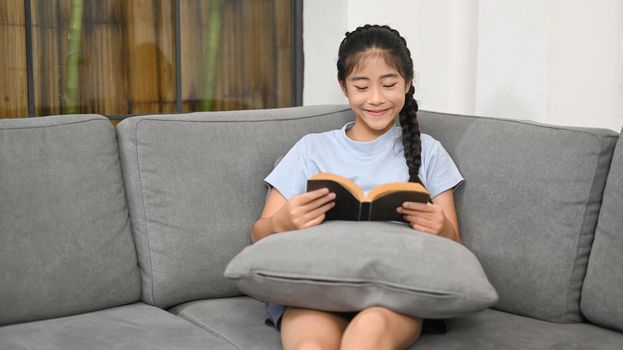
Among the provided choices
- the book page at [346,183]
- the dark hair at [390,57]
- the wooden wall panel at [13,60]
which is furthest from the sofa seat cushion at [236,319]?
the wooden wall panel at [13,60]

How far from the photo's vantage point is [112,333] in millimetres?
1878

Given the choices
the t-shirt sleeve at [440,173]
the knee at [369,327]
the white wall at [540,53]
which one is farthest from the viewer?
the white wall at [540,53]

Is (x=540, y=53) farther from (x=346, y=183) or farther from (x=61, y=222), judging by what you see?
(x=61, y=222)

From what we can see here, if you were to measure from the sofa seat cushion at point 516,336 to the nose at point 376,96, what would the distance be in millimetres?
543

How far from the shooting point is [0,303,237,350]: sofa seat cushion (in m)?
1.81

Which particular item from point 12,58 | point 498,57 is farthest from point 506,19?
point 12,58

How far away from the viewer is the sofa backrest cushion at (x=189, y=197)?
211 cm

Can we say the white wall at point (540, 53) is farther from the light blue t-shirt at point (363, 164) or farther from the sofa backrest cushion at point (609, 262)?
the sofa backrest cushion at point (609, 262)

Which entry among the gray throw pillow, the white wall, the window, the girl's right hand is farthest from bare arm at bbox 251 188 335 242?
the window

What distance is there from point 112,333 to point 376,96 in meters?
0.81

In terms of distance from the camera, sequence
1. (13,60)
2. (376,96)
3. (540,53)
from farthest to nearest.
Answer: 1. (13,60)
2. (540,53)
3. (376,96)

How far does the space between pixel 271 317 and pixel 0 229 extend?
2.05ft

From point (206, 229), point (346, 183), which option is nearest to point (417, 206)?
point (346, 183)

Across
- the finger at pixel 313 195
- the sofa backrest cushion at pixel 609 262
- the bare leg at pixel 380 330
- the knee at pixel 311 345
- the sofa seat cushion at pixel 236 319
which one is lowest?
the sofa seat cushion at pixel 236 319
